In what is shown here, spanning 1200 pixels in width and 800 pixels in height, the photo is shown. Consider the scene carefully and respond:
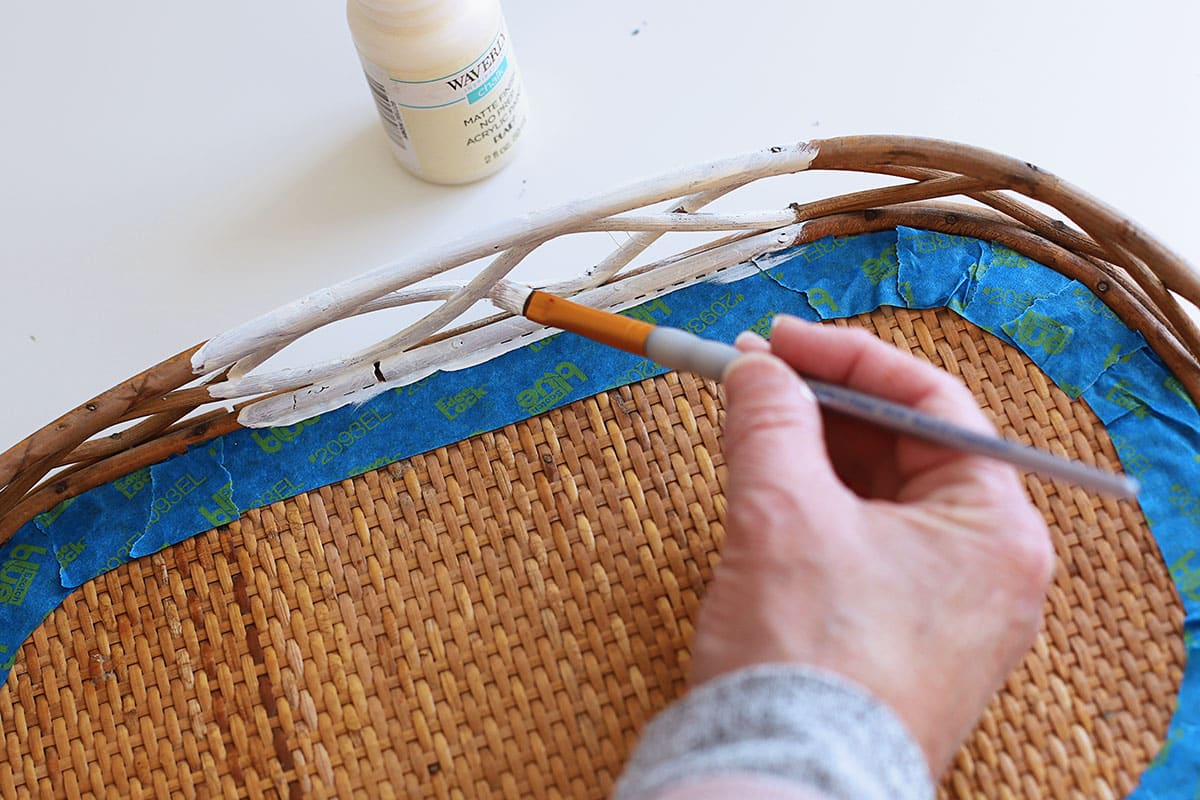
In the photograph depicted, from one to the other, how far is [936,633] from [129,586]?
348 mm

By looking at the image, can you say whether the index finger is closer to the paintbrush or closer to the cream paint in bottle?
the paintbrush

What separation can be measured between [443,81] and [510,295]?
0.49ft

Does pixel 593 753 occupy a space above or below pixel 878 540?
below

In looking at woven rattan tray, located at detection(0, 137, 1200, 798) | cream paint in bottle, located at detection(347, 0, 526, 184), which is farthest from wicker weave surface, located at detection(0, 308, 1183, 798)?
cream paint in bottle, located at detection(347, 0, 526, 184)

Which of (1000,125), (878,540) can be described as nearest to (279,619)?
(878,540)

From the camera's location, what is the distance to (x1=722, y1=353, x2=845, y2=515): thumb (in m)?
0.35

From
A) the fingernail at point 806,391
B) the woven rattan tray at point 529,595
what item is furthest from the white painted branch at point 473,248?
the fingernail at point 806,391

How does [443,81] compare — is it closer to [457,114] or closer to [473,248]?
[457,114]

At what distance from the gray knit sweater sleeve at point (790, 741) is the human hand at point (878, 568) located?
0.01 metres

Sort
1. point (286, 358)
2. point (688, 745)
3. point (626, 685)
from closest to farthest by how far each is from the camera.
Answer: point (688, 745)
point (626, 685)
point (286, 358)

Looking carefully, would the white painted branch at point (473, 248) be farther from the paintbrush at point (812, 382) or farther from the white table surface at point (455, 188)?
the white table surface at point (455, 188)

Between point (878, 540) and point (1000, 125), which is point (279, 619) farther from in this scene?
point (1000, 125)

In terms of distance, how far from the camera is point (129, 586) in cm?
47

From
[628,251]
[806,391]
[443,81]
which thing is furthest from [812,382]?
[443,81]
